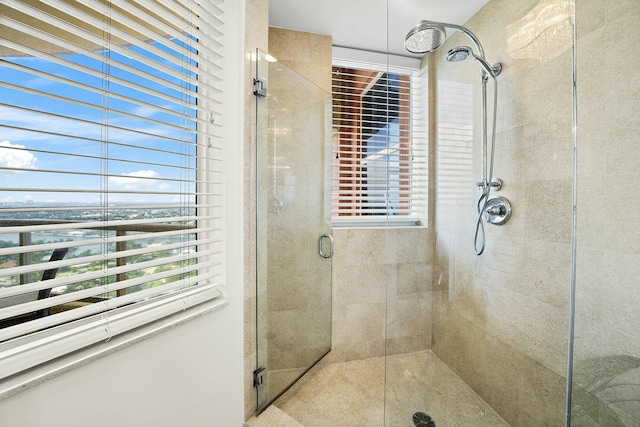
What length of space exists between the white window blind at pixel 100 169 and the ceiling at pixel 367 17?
0.75m

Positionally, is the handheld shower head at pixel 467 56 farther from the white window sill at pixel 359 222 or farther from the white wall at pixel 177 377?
the white window sill at pixel 359 222

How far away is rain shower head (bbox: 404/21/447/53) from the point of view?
1281 millimetres

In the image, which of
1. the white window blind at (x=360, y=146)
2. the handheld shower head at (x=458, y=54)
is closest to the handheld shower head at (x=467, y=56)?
the handheld shower head at (x=458, y=54)

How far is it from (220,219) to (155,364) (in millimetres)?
656

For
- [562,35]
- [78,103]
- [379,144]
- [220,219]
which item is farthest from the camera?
[379,144]

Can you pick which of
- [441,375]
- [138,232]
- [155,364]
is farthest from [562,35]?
[155,364]

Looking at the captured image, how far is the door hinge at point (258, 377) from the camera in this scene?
1561 mm

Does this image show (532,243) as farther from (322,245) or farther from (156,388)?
(156,388)

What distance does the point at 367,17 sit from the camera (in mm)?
1920

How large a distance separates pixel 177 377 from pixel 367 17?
237 cm

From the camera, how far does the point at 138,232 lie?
1.10 m

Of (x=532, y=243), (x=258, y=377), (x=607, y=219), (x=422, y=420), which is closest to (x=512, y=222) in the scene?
(x=532, y=243)

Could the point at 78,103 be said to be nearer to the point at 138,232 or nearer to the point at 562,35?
the point at 138,232

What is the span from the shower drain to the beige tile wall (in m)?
0.26
